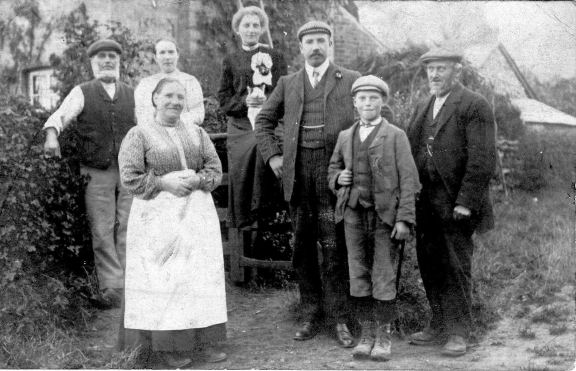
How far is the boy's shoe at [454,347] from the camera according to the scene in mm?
4465

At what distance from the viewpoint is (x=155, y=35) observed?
10156 mm

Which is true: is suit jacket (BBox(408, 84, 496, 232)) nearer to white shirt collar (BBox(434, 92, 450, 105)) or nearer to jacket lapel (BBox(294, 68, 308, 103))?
white shirt collar (BBox(434, 92, 450, 105))

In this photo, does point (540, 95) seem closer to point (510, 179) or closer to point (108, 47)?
point (510, 179)

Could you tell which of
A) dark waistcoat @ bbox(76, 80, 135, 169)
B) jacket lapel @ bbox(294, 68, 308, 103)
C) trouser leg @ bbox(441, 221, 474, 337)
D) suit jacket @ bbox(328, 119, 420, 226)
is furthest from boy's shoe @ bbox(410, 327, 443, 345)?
dark waistcoat @ bbox(76, 80, 135, 169)

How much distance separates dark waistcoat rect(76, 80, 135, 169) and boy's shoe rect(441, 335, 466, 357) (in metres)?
3.09

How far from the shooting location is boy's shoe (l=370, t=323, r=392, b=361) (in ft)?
14.1

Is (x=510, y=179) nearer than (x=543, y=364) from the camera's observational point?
No

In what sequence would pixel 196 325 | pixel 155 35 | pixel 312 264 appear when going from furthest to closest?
pixel 155 35
pixel 312 264
pixel 196 325

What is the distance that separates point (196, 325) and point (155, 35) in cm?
694

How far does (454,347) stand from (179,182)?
2.20 meters

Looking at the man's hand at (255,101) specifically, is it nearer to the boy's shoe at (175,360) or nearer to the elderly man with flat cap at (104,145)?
the elderly man with flat cap at (104,145)

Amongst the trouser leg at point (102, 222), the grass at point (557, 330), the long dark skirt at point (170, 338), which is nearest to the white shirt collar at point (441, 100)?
the grass at point (557, 330)

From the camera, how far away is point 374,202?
431 centimetres

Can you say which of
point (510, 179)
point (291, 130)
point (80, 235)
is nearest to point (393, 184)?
point (291, 130)
